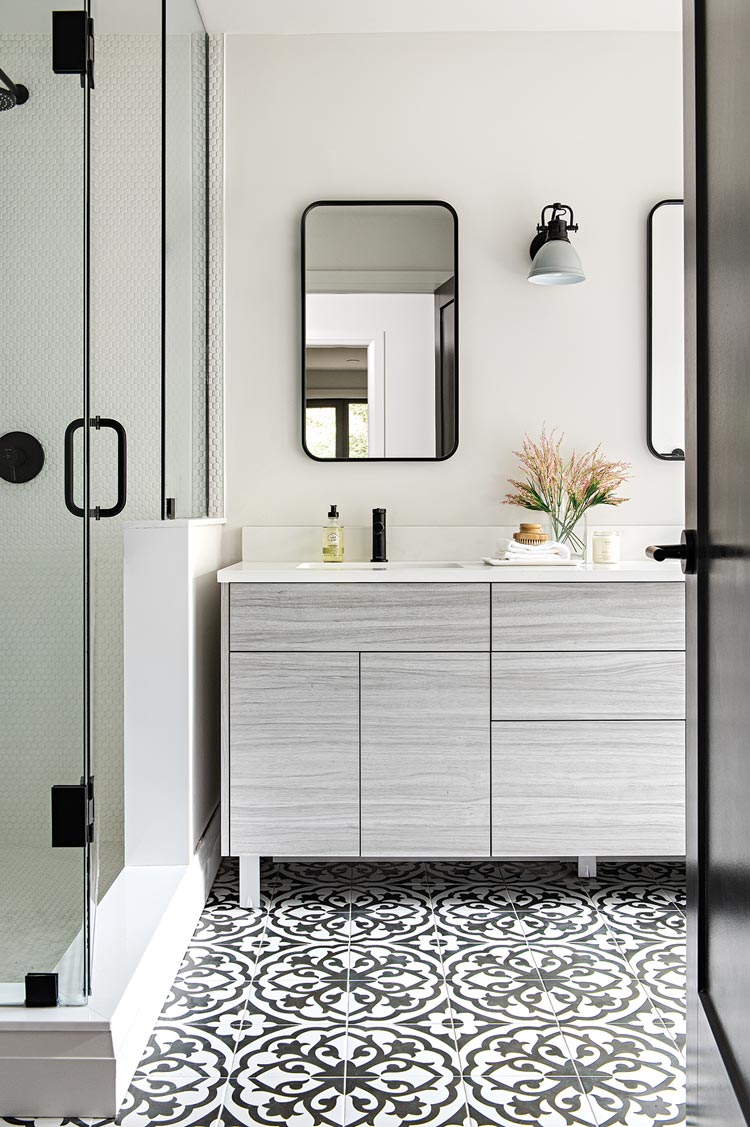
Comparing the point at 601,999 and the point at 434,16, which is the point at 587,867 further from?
the point at 434,16

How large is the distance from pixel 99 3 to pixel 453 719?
5.88 ft

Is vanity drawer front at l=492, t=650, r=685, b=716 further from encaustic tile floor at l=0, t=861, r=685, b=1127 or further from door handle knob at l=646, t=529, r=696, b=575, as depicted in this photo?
door handle knob at l=646, t=529, r=696, b=575

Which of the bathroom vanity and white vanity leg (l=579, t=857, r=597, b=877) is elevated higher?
the bathroom vanity

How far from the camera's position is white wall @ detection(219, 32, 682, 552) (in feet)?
9.53

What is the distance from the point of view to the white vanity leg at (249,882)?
7.96 ft

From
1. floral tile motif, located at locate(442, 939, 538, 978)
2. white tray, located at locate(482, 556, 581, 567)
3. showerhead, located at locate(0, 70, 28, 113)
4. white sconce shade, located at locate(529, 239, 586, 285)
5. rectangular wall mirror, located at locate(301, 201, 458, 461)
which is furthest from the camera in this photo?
rectangular wall mirror, located at locate(301, 201, 458, 461)

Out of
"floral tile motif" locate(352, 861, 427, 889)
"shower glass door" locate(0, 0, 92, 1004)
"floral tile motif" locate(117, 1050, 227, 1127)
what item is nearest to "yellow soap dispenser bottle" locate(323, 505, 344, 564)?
"floral tile motif" locate(352, 861, 427, 889)

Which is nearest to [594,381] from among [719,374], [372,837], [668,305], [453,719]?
[668,305]

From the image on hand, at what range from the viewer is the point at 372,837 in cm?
242

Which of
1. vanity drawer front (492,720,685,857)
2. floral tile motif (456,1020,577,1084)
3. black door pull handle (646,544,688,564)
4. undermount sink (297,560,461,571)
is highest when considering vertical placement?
black door pull handle (646,544,688,564)

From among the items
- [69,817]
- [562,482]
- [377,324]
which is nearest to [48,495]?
[69,817]

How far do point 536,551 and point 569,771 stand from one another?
2.13 feet

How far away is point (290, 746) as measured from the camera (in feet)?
7.90

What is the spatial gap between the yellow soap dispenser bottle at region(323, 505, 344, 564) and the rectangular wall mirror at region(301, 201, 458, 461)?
0.68ft
